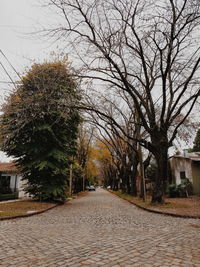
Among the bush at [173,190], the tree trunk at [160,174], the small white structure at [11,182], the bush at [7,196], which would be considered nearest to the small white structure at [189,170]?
the bush at [173,190]

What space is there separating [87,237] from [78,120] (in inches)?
523

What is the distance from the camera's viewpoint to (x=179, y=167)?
26.3 metres

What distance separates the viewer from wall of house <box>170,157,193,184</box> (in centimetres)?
2400

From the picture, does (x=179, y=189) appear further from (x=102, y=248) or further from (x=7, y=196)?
(x=102, y=248)

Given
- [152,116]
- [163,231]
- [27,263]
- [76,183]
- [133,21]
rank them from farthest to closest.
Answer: [76,183] < [152,116] < [133,21] < [163,231] < [27,263]

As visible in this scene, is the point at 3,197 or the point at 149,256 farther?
the point at 3,197

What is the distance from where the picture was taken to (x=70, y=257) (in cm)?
402

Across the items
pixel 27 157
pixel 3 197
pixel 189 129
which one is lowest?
pixel 3 197

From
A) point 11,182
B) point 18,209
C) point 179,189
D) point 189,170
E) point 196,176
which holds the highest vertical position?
point 189,170

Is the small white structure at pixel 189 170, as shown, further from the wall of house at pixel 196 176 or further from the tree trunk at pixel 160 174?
the tree trunk at pixel 160 174

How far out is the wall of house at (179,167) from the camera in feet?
78.7

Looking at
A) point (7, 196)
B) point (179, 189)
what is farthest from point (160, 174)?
point (7, 196)

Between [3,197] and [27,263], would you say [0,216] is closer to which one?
[27,263]

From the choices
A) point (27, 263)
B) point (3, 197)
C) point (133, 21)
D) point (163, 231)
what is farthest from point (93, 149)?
point (27, 263)
